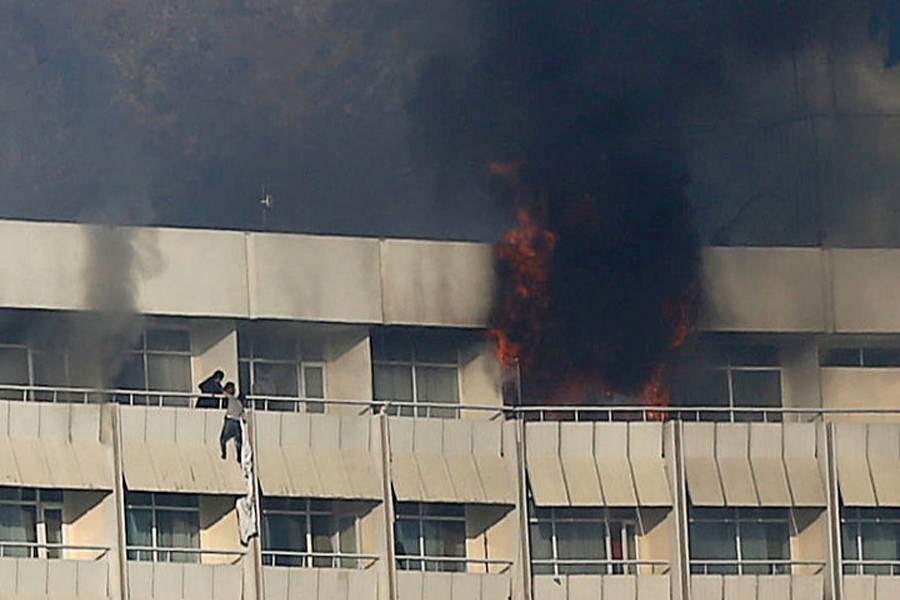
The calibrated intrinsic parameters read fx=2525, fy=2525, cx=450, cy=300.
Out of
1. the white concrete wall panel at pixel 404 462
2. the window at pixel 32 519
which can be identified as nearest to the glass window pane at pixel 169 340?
the window at pixel 32 519

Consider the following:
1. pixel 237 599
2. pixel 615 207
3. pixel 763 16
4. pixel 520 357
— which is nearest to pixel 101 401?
pixel 237 599

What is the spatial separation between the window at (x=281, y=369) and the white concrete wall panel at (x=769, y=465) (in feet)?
25.6

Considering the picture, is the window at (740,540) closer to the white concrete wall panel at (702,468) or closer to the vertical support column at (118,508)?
the white concrete wall panel at (702,468)

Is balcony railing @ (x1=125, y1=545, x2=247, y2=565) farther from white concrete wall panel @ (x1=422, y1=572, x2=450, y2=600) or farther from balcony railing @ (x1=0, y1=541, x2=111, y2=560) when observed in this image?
white concrete wall panel @ (x1=422, y1=572, x2=450, y2=600)

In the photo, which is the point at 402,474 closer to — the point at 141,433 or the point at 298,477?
the point at 298,477

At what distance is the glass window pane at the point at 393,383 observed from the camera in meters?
43.8

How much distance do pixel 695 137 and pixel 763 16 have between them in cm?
290

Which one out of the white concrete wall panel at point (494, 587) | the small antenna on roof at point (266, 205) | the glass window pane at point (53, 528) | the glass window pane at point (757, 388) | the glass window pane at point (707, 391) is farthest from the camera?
the small antenna on roof at point (266, 205)

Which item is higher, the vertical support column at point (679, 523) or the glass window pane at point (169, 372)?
the glass window pane at point (169, 372)

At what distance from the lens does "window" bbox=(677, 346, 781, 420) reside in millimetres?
46125

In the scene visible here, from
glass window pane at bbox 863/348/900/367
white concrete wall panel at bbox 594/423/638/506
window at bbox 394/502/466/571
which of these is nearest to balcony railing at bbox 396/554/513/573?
window at bbox 394/502/466/571

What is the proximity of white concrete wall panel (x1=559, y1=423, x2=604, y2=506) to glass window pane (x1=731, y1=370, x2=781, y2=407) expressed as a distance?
356 centimetres

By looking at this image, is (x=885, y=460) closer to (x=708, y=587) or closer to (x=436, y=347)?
(x=708, y=587)

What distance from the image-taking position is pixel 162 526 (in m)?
40.7
